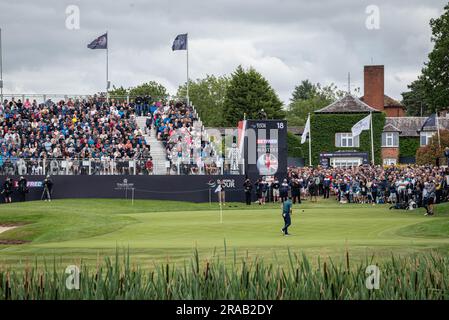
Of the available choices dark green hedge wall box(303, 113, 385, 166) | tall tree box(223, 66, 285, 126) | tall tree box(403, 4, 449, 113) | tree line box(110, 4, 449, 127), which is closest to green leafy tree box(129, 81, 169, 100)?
tree line box(110, 4, 449, 127)

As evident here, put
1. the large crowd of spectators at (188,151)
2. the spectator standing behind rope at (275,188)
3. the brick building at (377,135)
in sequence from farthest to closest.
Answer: the brick building at (377,135)
the spectator standing behind rope at (275,188)
the large crowd of spectators at (188,151)

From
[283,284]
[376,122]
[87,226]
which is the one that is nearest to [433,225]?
[87,226]

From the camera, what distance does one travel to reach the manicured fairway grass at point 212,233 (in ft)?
79.1

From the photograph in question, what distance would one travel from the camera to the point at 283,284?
571 inches

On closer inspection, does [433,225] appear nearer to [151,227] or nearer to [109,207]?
[151,227]

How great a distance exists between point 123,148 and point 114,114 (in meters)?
5.28

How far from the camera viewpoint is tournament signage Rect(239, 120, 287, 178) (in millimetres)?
53656

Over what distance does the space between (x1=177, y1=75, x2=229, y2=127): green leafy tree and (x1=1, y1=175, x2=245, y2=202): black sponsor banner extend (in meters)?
89.2

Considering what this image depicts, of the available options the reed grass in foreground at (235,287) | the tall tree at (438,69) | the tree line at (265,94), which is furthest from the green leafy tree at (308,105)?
the reed grass in foreground at (235,287)

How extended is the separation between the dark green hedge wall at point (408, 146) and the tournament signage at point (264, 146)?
173ft

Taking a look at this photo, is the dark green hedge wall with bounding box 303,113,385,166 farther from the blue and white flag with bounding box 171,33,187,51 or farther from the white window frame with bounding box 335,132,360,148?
the blue and white flag with bounding box 171,33,187,51

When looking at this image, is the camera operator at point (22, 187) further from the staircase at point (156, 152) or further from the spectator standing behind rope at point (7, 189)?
the staircase at point (156, 152)

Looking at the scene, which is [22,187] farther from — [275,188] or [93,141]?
[275,188]
